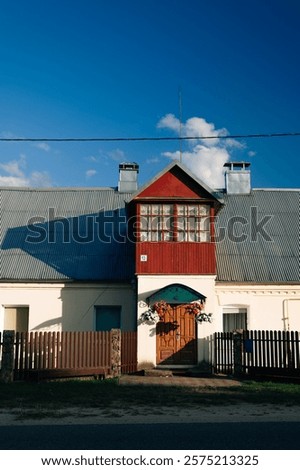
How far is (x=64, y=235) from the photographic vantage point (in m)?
22.7

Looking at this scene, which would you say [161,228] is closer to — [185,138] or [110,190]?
[185,138]

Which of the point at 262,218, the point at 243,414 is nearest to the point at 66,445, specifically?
the point at 243,414

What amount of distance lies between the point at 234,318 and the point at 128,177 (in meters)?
10.1

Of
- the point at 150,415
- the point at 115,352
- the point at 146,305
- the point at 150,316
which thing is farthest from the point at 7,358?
the point at 150,415

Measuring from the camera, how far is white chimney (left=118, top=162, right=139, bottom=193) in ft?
85.3

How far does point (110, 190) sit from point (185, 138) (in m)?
6.74

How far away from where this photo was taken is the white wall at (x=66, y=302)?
20000mm

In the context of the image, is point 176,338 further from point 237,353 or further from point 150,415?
point 150,415

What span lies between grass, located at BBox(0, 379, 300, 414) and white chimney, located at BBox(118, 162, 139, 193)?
12.8 metres

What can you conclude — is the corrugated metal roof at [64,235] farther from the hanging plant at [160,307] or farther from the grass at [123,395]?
the grass at [123,395]

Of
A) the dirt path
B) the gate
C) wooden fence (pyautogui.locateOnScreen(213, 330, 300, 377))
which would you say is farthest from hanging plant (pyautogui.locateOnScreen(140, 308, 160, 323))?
the dirt path

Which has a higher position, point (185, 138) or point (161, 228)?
point (185, 138)

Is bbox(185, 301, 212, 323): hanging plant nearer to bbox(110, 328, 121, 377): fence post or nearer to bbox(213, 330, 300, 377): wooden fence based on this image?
bbox(213, 330, 300, 377): wooden fence

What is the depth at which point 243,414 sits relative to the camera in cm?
1017
